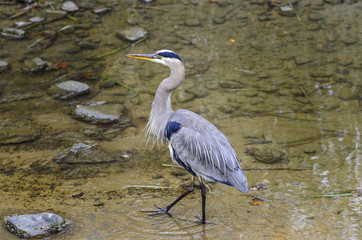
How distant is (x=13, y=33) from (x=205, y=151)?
491cm

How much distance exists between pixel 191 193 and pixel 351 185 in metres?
1.56

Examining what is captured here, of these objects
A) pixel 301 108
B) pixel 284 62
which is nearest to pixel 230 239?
pixel 301 108

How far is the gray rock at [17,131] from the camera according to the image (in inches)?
199

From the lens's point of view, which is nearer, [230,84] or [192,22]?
[230,84]

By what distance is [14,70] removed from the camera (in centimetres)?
653

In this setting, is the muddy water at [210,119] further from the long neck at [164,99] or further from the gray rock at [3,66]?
the long neck at [164,99]

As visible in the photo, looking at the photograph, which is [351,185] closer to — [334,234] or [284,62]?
[334,234]

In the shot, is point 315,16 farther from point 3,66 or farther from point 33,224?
point 33,224

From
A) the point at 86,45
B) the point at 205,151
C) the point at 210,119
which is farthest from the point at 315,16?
the point at 205,151

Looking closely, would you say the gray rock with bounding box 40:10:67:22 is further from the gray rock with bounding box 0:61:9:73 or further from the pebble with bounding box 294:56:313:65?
the pebble with bounding box 294:56:313:65

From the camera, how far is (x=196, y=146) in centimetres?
402

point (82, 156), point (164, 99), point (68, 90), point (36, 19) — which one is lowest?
point (82, 156)

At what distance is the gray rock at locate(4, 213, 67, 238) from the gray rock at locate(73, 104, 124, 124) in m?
2.01

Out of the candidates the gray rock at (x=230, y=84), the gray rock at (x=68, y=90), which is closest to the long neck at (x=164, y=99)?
the gray rock at (x=68, y=90)
